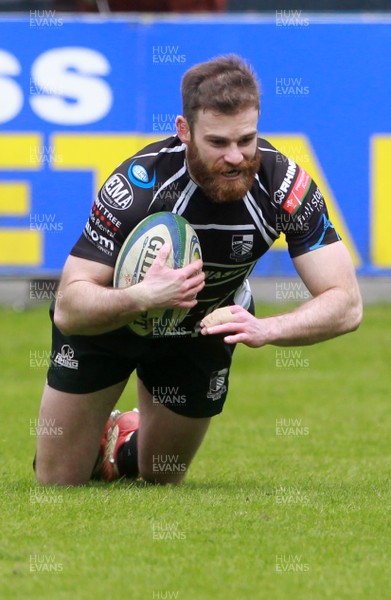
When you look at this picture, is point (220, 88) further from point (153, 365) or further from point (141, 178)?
point (153, 365)

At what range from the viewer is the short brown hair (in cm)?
582

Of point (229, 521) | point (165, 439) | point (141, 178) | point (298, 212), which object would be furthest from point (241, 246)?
point (229, 521)

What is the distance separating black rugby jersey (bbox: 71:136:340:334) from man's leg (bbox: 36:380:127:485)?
1.00 metres

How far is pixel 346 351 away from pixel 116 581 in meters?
8.34

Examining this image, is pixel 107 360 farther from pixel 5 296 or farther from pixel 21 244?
pixel 5 296

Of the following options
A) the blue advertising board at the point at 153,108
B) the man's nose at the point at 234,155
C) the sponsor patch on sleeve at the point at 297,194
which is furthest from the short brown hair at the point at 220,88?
the blue advertising board at the point at 153,108

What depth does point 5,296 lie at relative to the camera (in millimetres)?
14344

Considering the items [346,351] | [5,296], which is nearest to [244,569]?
[346,351]

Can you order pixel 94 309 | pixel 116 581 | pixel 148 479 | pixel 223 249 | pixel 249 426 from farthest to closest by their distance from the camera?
pixel 249 426 → pixel 148 479 → pixel 223 249 → pixel 94 309 → pixel 116 581

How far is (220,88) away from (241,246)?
0.91m

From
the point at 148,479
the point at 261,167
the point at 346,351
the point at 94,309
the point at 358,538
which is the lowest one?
the point at 346,351

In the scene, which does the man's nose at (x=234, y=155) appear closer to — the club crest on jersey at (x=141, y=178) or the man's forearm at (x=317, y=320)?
the club crest on jersey at (x=141, y=178)

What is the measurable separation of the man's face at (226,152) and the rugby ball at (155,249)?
0.24 m

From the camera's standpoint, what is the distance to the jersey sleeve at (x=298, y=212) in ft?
20.3
